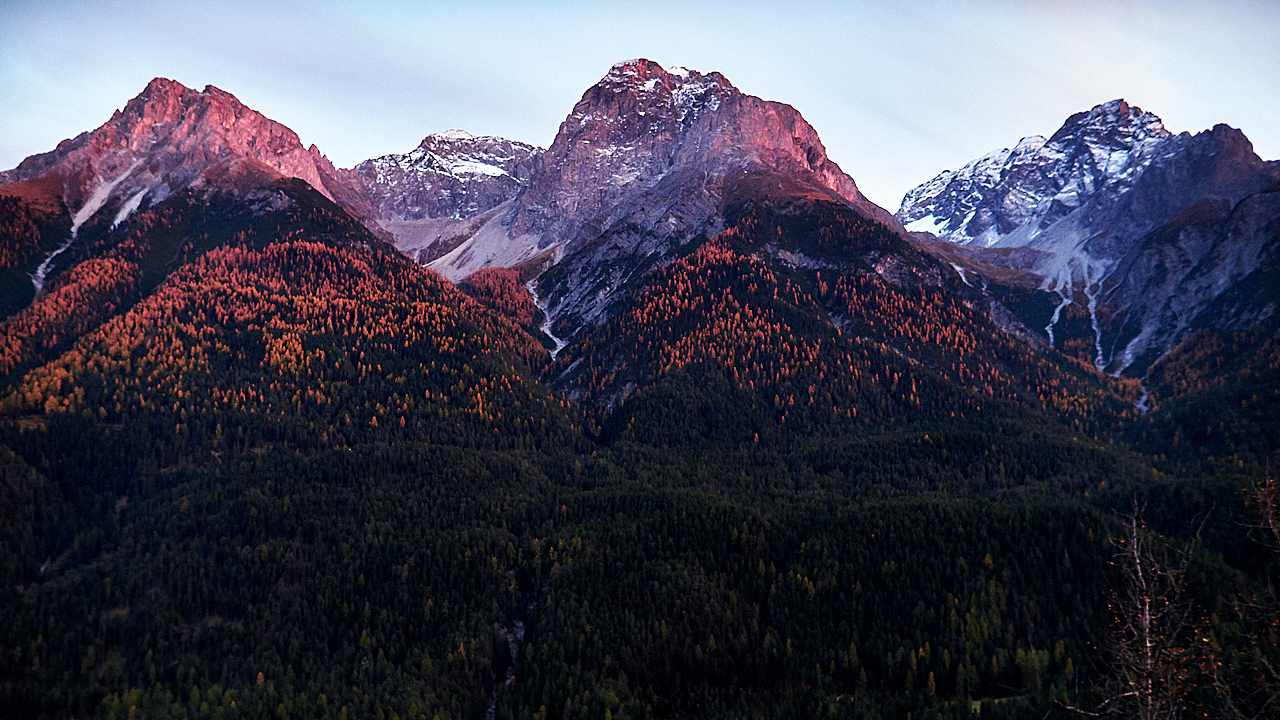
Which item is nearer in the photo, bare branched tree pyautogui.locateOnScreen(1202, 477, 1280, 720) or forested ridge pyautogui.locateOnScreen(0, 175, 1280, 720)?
bare branched tree pyautogui.locateOnScreen(1202, 477, 1280, 720)

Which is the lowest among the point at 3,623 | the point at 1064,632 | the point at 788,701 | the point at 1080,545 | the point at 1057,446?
the point at 3,623

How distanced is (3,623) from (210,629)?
1330 inches

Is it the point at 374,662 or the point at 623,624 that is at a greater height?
the point at 623,624

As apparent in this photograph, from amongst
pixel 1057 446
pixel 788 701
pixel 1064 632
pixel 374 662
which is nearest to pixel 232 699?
pixel 374 662

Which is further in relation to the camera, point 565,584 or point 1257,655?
point 565,584

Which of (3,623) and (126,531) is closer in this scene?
(3,623)

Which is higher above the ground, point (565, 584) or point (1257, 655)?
point (1257, 655)

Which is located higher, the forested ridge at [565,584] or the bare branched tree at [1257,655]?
the bare branched tree at [1257,655]

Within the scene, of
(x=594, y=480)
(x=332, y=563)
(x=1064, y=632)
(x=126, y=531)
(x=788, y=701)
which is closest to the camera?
(x=788, y=701)

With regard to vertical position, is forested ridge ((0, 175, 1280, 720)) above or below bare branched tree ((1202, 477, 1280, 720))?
below

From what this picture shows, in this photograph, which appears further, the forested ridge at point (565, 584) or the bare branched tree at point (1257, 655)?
the forested ridge at point (565, 584)

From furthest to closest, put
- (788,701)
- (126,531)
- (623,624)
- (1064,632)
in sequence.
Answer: (126,531), (623,624), (1064,632), (788,701)

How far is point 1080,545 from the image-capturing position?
135 meters

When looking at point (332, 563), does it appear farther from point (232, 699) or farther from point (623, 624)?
point (623, 624)
